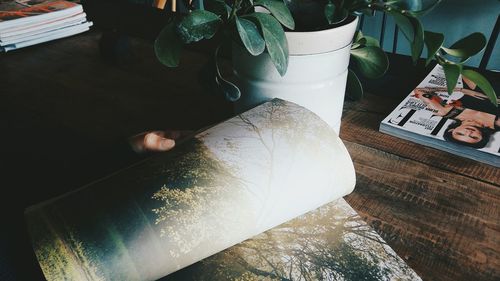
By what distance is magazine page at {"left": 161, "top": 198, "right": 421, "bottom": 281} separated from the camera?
0.44m

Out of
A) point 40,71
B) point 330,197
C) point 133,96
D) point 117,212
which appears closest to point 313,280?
point 330,197

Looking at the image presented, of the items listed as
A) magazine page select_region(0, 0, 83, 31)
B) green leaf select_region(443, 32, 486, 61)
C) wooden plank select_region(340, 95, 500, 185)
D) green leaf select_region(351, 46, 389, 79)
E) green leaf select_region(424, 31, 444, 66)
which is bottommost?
wooden plank select_region(340, 95, 500, 185)

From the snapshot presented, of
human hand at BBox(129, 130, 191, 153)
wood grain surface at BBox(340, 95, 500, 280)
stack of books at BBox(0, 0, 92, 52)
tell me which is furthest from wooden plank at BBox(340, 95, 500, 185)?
stack of books at BBox(0, 0, 92, 52)

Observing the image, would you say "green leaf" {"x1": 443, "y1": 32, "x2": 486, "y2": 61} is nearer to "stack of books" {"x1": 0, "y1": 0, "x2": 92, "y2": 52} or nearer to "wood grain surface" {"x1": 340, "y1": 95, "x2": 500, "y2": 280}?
"wood grain surface" {"x1": 340, "y1": 95, "x2": 500, "y2": 280}

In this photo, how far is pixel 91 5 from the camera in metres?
1.40

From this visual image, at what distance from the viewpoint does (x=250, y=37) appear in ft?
1.64

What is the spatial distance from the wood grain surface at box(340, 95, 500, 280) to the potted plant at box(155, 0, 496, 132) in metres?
0.11

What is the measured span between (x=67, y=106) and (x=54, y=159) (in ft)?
0.67

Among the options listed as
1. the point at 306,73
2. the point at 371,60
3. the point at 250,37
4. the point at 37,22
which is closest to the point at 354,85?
the point at 371,60

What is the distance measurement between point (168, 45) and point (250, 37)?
4.8 inches

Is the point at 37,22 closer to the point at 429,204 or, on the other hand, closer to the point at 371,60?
the point at 371,60

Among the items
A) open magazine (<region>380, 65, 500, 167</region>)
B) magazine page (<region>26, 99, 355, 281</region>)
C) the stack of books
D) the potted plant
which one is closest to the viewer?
magazine page (<region>26, 99, 355, 281</region>)

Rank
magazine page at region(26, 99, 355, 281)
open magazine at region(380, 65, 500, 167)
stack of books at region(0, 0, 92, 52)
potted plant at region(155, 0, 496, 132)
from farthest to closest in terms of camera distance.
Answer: stack of books at region(0, 0, 92, 52), open magazine at region(380, 65, 500, 167), potted plant at region(155, 0, 496, 132), magazine page at region(26, 99, 355, 281)

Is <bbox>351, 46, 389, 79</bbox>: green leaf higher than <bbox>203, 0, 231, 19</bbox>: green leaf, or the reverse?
<bbox>203, 0, 231, 19</bbox>: green leaf
